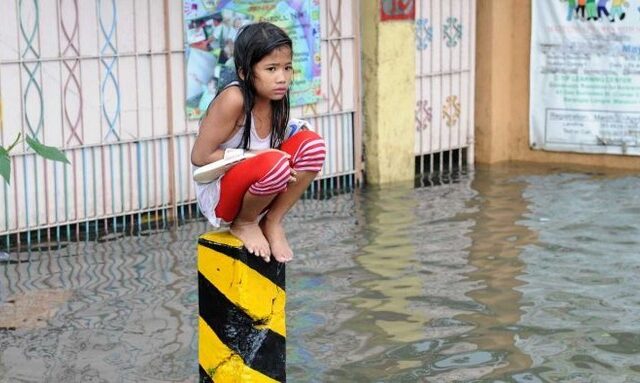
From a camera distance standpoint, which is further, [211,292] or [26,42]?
[26,42]

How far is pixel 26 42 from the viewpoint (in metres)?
8.10

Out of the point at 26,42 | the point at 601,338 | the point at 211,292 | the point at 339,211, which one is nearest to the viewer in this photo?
the point at 211,292

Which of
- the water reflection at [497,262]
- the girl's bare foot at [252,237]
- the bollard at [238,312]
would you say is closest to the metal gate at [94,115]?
the water reflection at [497,262]

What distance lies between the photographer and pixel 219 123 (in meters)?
4.59

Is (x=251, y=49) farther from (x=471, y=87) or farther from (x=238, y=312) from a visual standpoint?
(x=471, y=87)

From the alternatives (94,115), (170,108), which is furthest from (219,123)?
(170,108)

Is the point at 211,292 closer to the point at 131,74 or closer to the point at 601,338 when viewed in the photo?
the point at 601,338

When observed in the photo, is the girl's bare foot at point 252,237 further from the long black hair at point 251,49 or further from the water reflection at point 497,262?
the water reflection at point 497,262

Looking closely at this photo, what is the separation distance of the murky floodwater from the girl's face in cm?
177

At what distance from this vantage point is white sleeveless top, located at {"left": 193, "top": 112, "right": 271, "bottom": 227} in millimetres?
4598

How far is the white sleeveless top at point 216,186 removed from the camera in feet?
15.1

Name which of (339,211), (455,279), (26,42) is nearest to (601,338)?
(455,279)

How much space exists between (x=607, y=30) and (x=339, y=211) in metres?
3.31

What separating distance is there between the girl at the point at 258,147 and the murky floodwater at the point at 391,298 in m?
1.47
